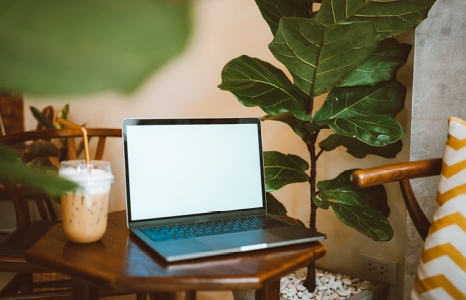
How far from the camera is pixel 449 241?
0.65m

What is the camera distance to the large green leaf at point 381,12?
858mm

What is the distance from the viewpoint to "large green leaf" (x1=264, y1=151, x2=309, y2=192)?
0.95 meters

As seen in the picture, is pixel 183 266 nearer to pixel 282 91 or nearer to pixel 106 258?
pixel 106 258

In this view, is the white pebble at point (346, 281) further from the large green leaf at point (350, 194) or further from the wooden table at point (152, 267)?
the wooden table at point (152, 267)

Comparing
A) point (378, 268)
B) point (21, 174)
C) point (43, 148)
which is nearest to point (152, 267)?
point (21, 174)

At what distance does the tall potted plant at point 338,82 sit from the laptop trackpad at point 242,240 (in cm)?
29

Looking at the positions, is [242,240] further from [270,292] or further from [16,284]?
[16,284]

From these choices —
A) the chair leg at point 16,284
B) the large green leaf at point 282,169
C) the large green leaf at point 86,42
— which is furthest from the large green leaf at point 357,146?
the chair leg at point 16,284

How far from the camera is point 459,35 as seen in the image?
A: 0.97 metres

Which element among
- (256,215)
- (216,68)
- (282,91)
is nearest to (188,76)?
(216,68)

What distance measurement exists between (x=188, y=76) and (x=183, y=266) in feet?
4.70

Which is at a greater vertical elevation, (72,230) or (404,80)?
(404,80)

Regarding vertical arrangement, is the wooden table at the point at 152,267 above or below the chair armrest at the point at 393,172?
below

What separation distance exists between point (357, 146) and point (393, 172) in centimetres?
34
